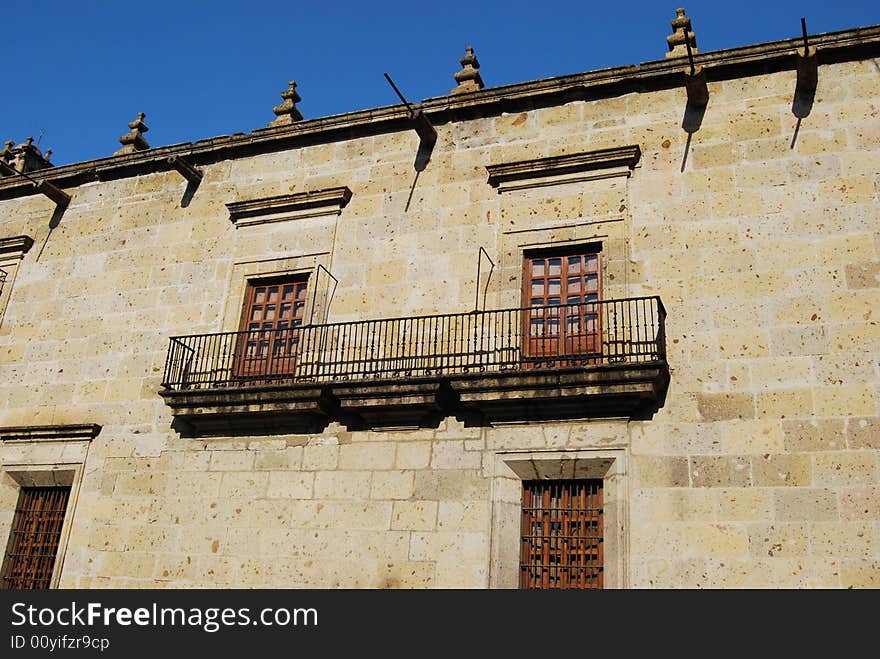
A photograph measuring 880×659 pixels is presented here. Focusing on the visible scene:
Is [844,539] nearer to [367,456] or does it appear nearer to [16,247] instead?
[367,456]

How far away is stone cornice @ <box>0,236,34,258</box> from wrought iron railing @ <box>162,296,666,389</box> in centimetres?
371

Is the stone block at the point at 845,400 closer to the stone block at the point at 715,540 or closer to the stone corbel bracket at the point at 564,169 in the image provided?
the stone block at the point at 715,540

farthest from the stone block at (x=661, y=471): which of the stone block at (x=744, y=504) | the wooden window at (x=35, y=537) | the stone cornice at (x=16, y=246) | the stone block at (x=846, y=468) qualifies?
the stone cornice at (x=16, y=246)

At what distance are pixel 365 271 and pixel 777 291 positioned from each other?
479 centimetres

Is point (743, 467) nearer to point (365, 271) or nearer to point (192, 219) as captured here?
point (365, 271)

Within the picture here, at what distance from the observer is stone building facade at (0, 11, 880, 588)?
8.40 meters

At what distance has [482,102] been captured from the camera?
11.1 metres

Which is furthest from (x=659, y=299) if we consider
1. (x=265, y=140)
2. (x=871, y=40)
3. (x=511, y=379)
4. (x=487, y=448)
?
(x=265, y=140)

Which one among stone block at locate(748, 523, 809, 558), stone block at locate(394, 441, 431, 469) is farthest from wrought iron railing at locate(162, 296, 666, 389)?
stone block at locate(748, 523, 809, 558)

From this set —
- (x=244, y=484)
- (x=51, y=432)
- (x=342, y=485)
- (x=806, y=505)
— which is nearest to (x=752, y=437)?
(x=806, y=505)

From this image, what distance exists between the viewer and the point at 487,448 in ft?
30.0

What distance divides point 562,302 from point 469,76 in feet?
12.4

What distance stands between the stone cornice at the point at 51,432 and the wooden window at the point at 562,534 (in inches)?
225

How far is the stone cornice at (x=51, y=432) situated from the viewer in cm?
1098
